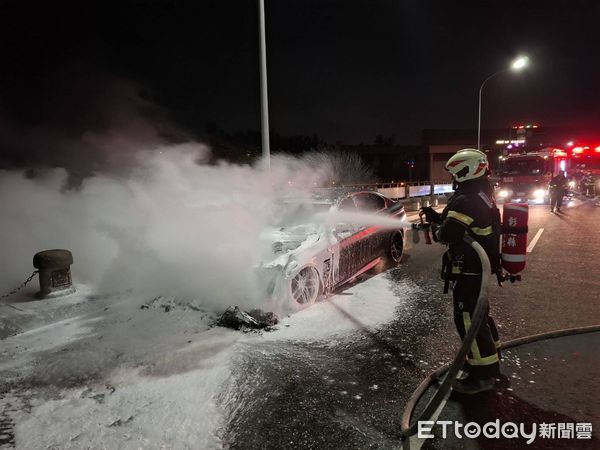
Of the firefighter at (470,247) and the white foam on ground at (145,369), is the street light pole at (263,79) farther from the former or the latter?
the firefighter at (470,247)

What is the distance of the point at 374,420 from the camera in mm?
3158

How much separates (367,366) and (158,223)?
14.9 ft

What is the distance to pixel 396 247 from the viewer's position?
8508 millimetres

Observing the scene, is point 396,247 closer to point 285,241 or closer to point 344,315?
point 285,241

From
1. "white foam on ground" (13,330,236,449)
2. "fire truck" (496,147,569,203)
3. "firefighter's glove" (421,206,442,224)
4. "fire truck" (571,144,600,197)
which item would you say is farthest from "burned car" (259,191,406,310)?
"fire truck" (571,144,600,197)

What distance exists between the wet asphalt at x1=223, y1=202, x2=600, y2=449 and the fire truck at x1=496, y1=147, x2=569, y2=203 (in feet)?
48.7

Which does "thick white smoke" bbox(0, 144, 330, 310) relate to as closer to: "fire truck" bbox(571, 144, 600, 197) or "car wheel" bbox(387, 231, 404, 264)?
"car wheel" bbox(387, 231, 404, 264)

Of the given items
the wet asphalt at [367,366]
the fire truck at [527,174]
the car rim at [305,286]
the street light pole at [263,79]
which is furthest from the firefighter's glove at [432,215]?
the fire truck at [527,174]

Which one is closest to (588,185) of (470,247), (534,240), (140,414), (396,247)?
(534,240)

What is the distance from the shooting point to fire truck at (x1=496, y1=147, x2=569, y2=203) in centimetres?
2059

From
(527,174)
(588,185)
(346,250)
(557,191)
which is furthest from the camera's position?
(588,185)

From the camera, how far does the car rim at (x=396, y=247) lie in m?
8.34

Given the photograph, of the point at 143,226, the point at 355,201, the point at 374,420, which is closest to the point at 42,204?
the point at 143,226

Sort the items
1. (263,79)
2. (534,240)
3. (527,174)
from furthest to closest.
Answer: (527,174) → (534,240) → (263,79)
